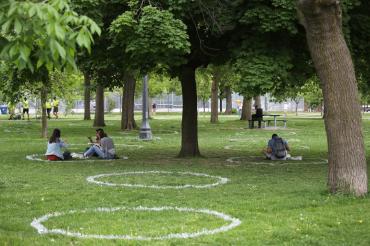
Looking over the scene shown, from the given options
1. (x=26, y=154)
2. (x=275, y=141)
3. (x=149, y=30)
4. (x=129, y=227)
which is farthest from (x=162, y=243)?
(x=26, y=154)

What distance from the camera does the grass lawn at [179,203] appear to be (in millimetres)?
7562

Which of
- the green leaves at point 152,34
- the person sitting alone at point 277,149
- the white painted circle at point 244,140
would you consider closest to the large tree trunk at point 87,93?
the white painted circle at point 244,140

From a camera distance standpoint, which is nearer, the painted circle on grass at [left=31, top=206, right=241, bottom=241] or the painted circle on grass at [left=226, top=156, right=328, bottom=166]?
the painted circle on grass at [left=31, top=206, right=241, bottom=241]

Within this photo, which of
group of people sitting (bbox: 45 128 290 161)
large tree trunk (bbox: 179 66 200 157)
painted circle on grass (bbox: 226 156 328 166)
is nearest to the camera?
painted circle on grass (bbox: 226 156 328 166)

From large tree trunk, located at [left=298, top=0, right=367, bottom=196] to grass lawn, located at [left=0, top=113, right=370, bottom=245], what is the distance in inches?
17.5

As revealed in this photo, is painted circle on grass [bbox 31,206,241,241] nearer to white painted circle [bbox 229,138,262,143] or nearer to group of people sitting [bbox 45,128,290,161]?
group of people sitting [bbox 45,128,290,161]

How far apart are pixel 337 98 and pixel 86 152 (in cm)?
858

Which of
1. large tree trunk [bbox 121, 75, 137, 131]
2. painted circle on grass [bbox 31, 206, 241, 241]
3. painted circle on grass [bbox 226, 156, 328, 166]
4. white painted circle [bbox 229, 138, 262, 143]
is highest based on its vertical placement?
large tree trunk [bbox 121, 75, 137, 131]

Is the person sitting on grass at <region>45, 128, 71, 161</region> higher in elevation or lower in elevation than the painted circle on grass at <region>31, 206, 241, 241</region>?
higher

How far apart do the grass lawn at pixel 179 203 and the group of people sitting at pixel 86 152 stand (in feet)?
1.57

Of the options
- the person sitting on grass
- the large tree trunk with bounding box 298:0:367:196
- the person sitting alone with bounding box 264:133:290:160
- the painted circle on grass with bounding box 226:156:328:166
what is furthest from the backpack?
the large tree trunk with bounding box 298:0:367:196

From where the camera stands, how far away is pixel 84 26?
486 cm

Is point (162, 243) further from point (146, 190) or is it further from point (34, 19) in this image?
point (146, 190)

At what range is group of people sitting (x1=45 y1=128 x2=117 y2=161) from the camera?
1650 centimetres
